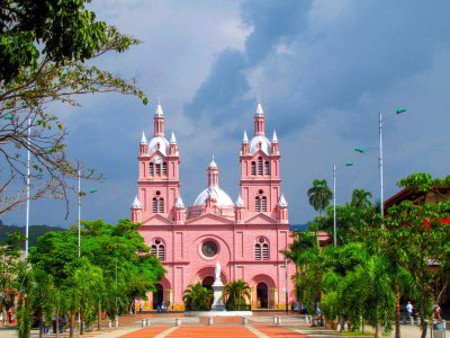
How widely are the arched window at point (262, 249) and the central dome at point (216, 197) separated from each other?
1057 cm

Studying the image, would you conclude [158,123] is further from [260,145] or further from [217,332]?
[217,332]

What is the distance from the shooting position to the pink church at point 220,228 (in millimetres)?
102938

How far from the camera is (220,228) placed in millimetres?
104688

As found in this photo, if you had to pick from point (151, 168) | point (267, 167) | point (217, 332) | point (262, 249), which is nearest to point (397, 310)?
point (217, 332)

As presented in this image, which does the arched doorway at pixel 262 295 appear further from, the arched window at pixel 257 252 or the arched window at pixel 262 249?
the arched window at pixel 262 249

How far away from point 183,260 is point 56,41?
296ft

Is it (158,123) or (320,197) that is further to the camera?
(158,123)

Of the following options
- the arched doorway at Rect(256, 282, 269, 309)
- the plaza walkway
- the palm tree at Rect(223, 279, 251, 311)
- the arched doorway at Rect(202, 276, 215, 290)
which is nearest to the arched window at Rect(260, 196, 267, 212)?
the arched doorway at Rect(256, 282, 269, 309)

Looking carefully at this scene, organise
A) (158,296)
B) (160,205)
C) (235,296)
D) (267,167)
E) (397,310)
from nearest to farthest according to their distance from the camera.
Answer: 1. (397,310)
2. (235,296)
3. (158,296)
4. (160,205)
5. (267,167)

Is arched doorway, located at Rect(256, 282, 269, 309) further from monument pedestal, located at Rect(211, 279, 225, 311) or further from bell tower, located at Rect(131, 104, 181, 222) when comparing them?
monument pedestal, located at Rect(211, 279, 225, 311)

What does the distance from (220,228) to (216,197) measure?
920 centimetres

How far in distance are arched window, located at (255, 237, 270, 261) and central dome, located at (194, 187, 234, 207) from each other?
10.6 meters

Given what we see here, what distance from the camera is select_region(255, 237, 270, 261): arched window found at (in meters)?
104

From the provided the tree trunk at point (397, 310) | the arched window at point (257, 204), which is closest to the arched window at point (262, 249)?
the arched window at point (257, 204)
